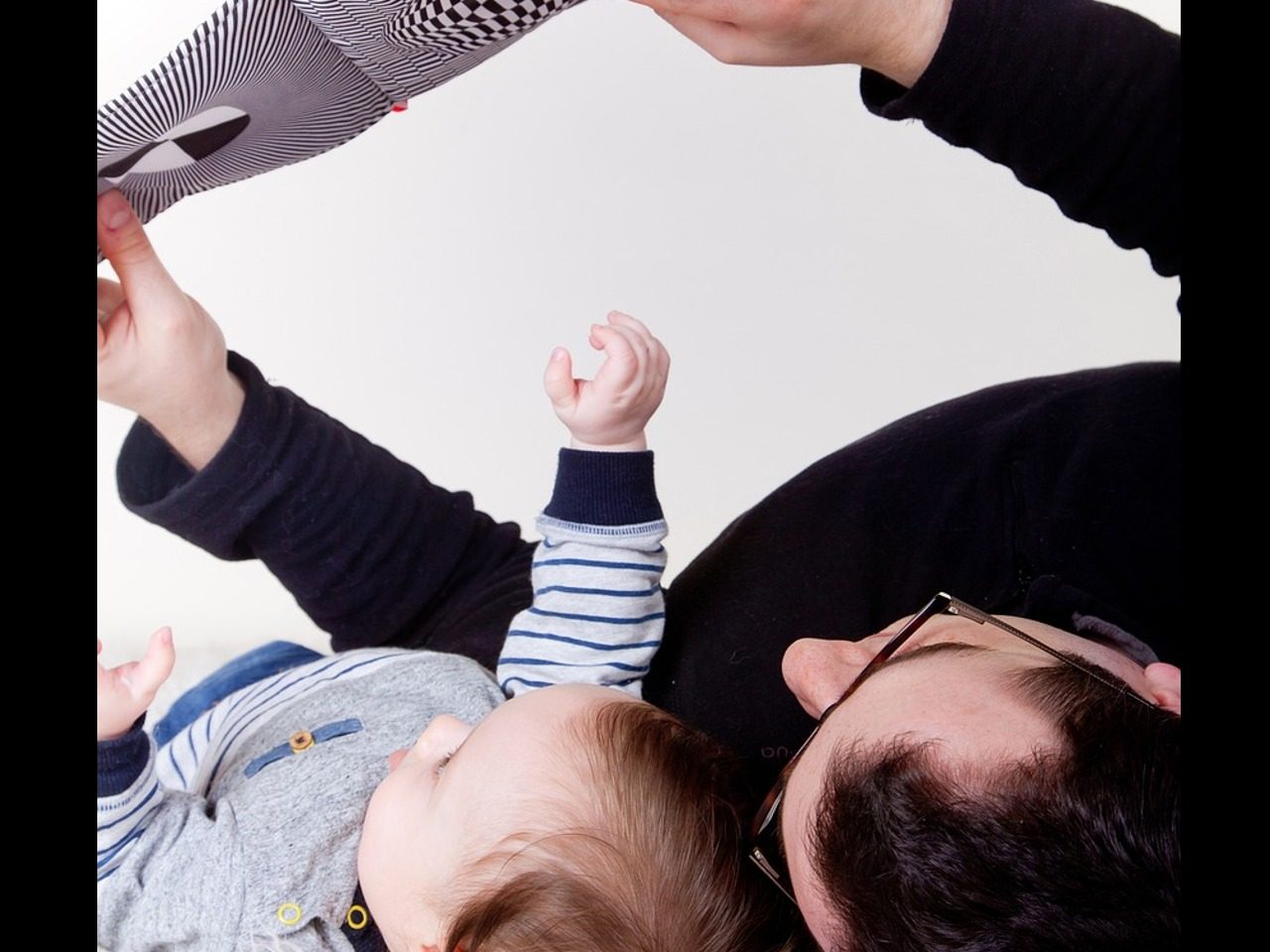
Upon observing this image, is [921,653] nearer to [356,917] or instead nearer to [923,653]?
[923,653]

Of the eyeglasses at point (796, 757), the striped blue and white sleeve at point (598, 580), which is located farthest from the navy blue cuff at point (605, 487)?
the eyeglasses at point (796, 757)

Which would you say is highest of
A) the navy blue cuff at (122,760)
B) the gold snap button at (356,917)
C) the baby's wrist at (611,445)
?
the baby's wrist at (611,445)

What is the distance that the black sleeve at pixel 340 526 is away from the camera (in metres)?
0.47

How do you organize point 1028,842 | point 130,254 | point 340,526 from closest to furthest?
point 1028,842 < point 130,254 < point 340,526

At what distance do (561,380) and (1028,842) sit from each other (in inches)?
9.1

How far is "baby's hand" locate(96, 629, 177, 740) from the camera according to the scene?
0.38m

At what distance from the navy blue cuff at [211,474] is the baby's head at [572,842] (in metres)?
0.14

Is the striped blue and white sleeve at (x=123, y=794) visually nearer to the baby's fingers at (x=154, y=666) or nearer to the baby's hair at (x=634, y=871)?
the baby's fingers at (x=154, y=666)

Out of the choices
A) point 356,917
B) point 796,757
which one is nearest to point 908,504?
point 796,757

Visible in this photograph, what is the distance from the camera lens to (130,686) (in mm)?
→ 385

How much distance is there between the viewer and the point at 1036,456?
0.46m
